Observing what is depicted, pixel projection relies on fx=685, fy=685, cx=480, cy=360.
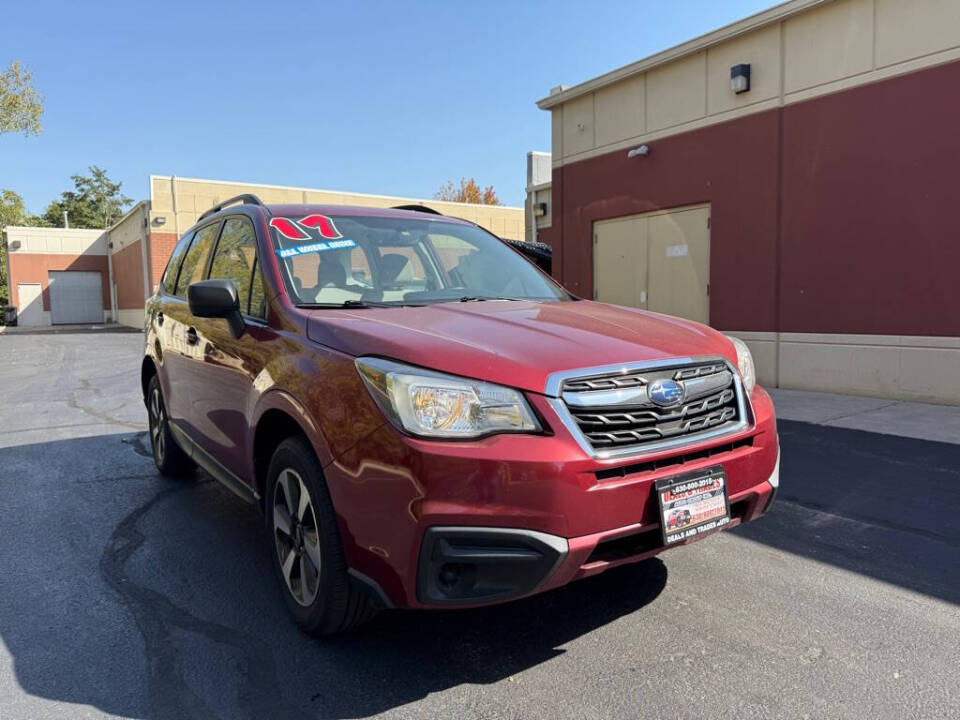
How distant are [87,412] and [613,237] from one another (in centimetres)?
846

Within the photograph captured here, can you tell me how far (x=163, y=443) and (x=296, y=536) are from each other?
9.21ft

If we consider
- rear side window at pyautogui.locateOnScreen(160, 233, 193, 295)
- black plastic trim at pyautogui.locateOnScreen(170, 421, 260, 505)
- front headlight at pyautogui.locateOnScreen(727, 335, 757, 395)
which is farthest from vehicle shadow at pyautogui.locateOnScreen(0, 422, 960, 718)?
rear side window at pyautogui.locateOnScreen(160, 233, 193, 295)

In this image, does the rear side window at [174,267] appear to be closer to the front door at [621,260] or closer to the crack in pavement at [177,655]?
the crack in pavement at [177,655]

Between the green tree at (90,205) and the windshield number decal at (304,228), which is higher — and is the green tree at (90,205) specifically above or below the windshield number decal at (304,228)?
above

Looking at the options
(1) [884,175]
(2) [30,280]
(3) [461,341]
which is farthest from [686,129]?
(2) [30,280]

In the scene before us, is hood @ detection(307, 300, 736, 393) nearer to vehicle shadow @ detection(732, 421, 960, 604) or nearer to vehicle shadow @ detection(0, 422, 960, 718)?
vehicle shadow @ detection(0, 422, 960, 718)

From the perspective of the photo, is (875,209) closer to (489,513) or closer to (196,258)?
(196,258)

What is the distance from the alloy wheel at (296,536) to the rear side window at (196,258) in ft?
→ 6.49

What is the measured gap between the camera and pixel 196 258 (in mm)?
4566

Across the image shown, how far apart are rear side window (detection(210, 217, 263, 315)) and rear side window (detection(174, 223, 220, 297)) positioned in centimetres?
23

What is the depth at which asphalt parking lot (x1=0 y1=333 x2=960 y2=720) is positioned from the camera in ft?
7.93

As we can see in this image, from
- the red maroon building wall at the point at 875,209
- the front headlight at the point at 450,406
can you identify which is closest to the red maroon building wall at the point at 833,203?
the red maroon building wall at the point at 875,209

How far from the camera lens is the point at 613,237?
39.3ft

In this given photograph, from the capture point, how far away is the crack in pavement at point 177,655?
2400 millimetres
